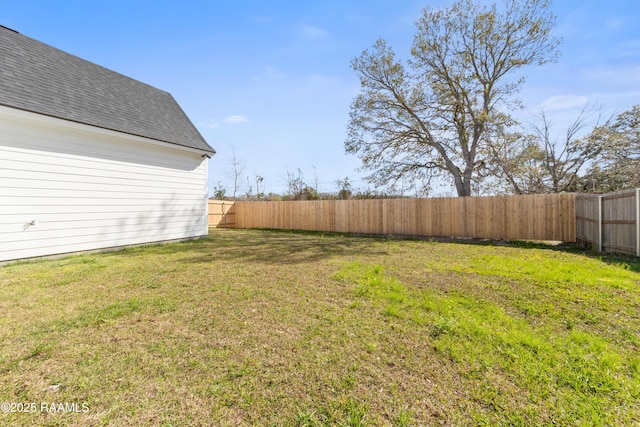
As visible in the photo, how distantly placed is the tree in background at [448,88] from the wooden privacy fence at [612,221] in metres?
4.64

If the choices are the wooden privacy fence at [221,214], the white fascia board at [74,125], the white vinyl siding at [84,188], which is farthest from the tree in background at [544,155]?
the wooden privacy fence at [221,214]

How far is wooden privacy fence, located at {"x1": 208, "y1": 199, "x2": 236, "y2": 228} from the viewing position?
601 inches

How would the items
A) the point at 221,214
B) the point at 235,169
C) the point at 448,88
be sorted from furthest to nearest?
1. the point at 235,169
2. the point at 221,214
3. the point at 448,88

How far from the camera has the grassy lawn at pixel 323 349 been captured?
65.4 inches

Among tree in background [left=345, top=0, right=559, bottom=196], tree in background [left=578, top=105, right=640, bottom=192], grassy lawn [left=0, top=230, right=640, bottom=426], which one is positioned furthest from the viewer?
tree in background [left=345, top=0, right=559, bottom=196]

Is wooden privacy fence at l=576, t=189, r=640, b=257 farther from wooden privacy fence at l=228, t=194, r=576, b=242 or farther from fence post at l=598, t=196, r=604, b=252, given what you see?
wooden privacy fence at l=228, t=194, r=576, b=242

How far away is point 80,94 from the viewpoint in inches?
286

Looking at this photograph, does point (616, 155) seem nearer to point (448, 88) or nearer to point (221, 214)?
point (448, 88)

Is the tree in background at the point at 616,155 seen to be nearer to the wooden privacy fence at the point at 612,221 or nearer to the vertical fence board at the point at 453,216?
the vertical fence board at the point at 453,216

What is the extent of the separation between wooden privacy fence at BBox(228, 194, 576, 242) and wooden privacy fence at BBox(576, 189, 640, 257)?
0.87 m

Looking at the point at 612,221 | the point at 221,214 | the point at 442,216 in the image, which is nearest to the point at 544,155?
the point at 442,216

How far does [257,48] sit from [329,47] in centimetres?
235

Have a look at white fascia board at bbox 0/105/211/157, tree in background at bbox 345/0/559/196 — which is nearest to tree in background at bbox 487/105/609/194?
tree in background at bbox 345/0/559/196

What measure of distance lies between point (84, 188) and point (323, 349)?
7.60 meters
